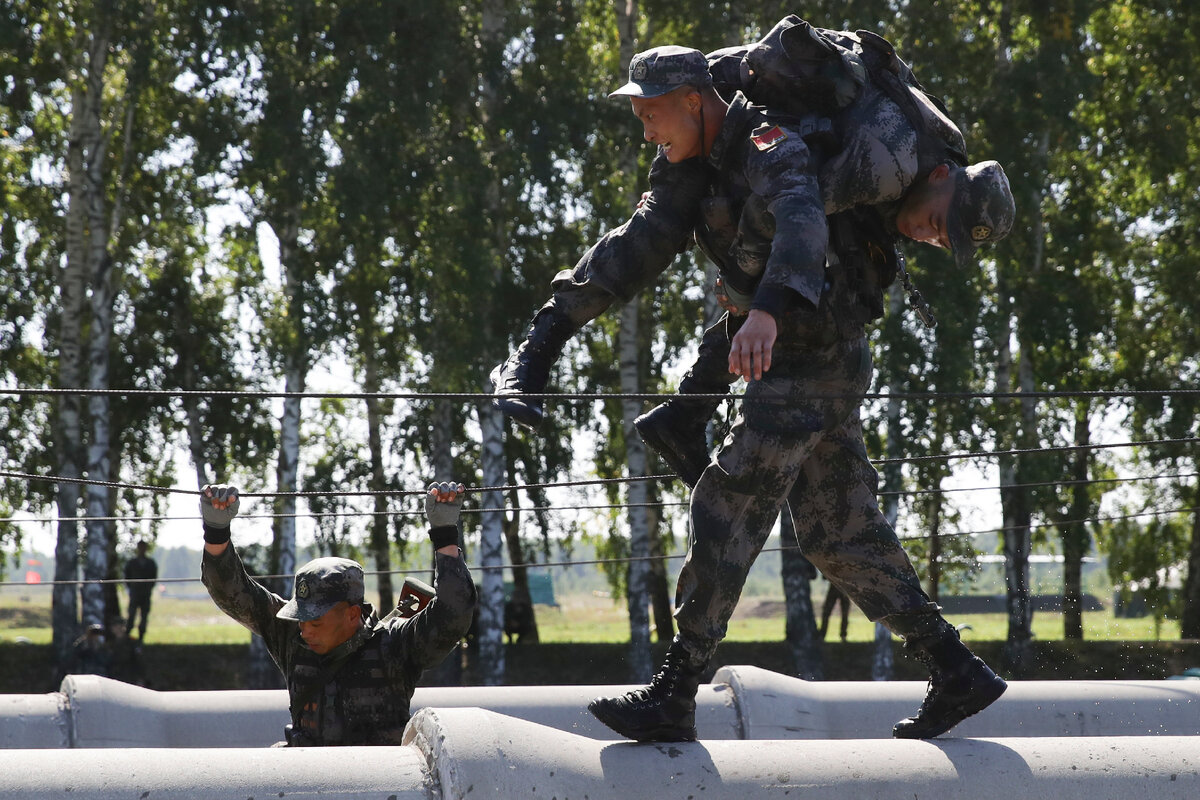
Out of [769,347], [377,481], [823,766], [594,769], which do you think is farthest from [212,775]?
[377,481]

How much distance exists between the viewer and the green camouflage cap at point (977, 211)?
11.6 ft

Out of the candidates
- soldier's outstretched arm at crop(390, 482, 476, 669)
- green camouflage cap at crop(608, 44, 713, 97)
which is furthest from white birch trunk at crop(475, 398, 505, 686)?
green camouflage cap at crop(608, 44, 713, 97)

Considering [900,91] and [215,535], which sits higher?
[900,91]

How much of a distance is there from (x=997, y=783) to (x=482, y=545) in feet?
48.3

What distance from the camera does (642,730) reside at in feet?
10.9

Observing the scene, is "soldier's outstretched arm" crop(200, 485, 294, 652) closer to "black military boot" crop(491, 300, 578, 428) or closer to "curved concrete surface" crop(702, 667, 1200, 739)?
"black military boot" crop(491, 300, 578, 428)

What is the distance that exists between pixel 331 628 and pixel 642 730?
172cm

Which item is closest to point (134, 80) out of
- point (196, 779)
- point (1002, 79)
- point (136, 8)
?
point (136, 8)

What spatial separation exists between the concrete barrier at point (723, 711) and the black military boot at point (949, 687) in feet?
4.81

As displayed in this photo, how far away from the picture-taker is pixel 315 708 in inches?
183

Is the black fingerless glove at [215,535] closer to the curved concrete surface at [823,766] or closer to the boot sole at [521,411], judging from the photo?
the boot sole at [521,411]

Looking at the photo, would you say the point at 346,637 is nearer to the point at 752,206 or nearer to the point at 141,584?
the point at 752,206

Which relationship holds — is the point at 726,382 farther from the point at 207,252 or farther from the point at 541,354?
the point at 207,252

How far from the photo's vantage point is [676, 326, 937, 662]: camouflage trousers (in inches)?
137
